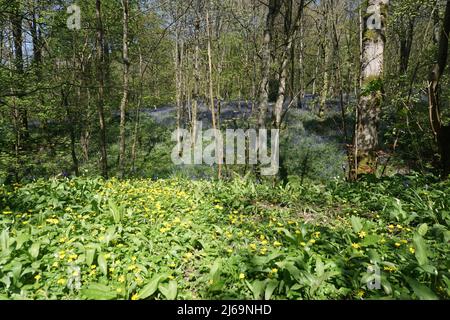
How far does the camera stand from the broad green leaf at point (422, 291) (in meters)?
2.04

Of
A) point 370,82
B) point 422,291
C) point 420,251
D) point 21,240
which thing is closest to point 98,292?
point 21,240

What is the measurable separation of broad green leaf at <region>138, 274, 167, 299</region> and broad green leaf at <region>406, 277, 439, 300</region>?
6.09 feet

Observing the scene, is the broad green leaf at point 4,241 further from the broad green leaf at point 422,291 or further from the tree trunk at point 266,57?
the tree trunk at point 266,57

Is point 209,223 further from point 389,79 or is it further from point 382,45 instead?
point 389,79

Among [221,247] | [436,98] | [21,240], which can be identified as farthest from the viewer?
[436,98]

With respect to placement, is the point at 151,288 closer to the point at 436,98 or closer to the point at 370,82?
the point at 370,82

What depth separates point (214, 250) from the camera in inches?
117

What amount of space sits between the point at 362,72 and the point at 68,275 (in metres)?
5.56

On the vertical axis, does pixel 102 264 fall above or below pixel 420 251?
below

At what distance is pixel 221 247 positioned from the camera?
3.02 metres

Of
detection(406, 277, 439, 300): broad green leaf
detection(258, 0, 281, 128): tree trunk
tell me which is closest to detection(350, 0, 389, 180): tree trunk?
detection(258, 0, 281, 128): tree trunk

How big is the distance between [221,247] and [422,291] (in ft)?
5.57

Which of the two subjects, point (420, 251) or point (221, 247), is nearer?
point (420, 251)
